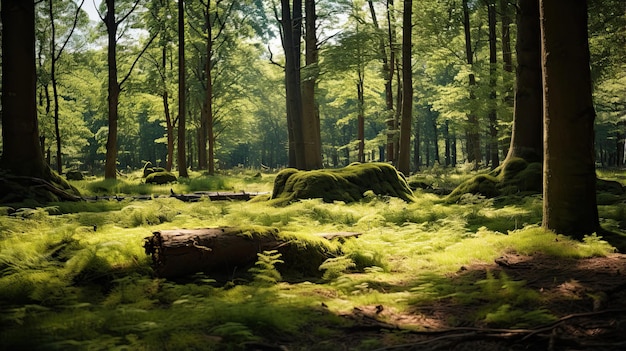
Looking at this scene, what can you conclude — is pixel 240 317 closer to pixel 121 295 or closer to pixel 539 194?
pixel 121 295

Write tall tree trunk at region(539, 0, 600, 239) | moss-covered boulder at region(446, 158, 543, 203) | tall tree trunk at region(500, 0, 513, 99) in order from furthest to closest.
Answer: tall tree trunk at region(500, 0, 513, 99) → moss-covered boulder at region(446, 158, 543, 203) → tall tree trunk at region(539, 0, 600, 239)

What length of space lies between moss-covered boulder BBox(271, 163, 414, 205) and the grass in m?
3.40

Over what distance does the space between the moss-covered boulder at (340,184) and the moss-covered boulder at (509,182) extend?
1772mm

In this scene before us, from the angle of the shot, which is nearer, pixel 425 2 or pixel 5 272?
pixel 5 272

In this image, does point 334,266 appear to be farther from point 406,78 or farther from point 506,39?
point 506,39

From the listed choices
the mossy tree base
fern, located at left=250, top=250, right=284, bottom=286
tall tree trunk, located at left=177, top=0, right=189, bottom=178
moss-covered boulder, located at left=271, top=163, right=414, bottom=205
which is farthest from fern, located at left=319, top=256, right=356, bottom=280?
tall tree trunk, located at left=177, top=0, right=189, bottom=178

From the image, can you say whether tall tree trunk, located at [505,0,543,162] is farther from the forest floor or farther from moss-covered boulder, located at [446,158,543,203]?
the forest floor

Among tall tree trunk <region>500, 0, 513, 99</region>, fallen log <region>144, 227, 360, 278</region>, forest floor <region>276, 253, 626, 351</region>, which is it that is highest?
tall tree trunk <region>500, 0, 513, 99</region>

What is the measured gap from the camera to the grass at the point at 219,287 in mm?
3156

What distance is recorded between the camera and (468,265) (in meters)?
5.51

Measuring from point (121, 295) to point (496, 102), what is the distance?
1875 cm

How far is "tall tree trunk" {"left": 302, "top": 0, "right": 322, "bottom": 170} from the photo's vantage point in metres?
19.0

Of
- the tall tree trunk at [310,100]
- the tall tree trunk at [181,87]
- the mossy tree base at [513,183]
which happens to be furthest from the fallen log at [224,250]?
the tall tree trunk at [181,87]

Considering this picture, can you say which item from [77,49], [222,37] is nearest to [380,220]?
[222,37]
